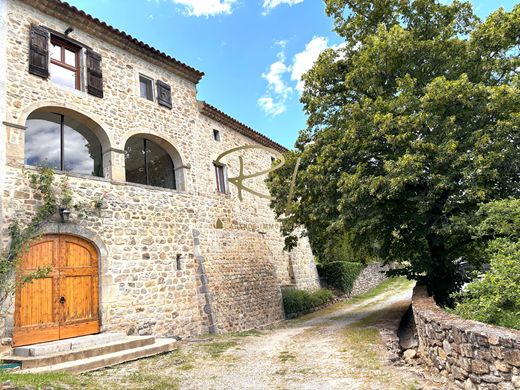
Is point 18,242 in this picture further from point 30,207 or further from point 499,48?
point 499,48

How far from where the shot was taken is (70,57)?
908 centimetres

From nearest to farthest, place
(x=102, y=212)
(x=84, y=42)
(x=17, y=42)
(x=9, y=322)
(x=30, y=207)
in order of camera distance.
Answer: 1. (x=9, y=322)
2. (x=30, y=207)
3. (x=17, y=42)
4. (x=102, y=212)
5. (x=84, y=42)

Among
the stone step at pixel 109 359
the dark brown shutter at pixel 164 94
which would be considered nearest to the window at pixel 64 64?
the dark brown shutter at pixel 164 94

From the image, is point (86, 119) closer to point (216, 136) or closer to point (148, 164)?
point (148, 164)

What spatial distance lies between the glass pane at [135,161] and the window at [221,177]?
3127mm

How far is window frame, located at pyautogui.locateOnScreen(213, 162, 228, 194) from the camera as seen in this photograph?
12.9m

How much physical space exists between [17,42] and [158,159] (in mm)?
4524

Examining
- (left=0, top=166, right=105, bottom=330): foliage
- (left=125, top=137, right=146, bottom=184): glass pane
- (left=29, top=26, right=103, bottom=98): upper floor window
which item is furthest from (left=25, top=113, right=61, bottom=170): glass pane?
(left=125, top=137, right=146, bottom=184): glass pane

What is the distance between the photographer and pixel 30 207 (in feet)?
24.2

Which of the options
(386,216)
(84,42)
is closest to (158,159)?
(84,42)

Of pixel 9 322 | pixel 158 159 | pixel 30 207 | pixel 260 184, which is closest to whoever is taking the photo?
pixel 9 322

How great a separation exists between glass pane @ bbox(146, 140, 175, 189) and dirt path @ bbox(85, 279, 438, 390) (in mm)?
4876

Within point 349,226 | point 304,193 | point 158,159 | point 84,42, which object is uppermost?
point 84,42

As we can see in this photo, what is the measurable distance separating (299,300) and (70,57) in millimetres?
11761
